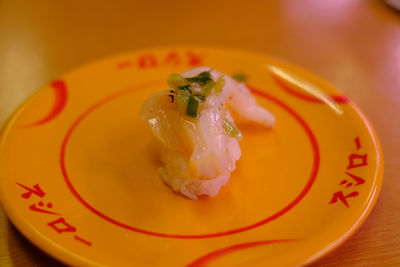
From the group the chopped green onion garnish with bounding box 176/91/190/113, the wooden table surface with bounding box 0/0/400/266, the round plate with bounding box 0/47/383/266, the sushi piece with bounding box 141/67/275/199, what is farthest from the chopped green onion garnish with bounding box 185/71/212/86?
the wooden table surface with bounding box 0/0/400/266

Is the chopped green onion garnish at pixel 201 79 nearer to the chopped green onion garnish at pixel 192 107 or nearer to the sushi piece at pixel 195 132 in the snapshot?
Answer: the sushi piece at pixel 195 132

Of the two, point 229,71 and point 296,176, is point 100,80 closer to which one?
point 229,71

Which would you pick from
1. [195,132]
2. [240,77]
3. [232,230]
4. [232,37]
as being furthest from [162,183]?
[232,37]

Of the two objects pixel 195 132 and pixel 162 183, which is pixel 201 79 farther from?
pixel 162 183

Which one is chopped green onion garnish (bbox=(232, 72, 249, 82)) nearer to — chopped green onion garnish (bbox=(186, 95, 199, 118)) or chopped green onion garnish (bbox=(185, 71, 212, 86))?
chopped green onion garnish (bbox=(185, 71, 212, 86))

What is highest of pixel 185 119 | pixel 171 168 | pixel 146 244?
pixel 185 119

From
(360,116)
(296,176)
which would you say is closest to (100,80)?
(296,176)

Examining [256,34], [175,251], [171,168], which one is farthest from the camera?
[256,34]
